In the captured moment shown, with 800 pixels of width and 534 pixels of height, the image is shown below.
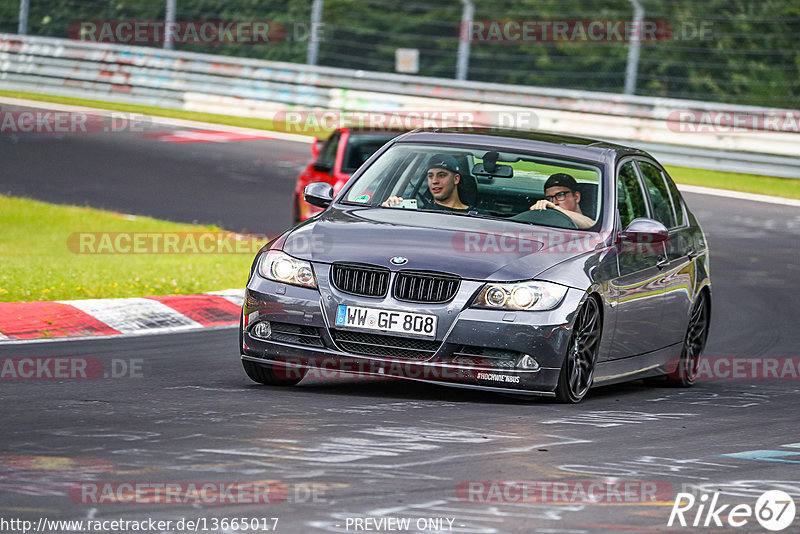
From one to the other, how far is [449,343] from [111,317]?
3.81m

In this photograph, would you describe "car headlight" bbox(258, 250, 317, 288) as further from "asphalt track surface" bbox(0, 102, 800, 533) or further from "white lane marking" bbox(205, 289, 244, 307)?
"white lane marking" bbox(205, 289, 244, 307)

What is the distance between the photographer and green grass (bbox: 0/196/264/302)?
39.0 ft

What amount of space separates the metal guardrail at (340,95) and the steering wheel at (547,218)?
15252 mm

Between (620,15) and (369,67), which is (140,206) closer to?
(620,15)

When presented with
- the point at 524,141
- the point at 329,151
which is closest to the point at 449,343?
the point at 524,141

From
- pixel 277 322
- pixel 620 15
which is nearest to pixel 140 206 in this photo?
pixel 277 322

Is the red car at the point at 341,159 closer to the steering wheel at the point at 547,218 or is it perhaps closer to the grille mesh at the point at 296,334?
the steering wheel at the point at 547,218

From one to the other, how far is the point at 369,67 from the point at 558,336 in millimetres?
33778

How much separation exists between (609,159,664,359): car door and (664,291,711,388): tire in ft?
2.05

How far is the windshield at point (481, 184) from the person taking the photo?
353 inches

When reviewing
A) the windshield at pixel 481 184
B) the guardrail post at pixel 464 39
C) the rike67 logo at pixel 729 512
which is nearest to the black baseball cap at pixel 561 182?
the windshield at pixel 481 184

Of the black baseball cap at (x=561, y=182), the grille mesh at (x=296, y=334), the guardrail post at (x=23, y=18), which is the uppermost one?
the guardrail post at (x=23, y=18)

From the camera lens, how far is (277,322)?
805cm

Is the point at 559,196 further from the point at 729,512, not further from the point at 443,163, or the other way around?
the point at 729,512
